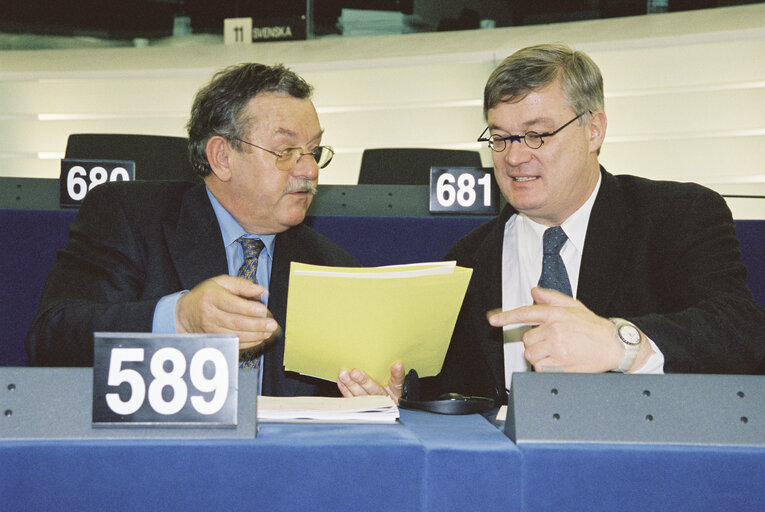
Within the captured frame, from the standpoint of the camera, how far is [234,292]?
1131 millimetres

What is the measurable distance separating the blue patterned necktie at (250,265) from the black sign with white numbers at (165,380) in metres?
0.73

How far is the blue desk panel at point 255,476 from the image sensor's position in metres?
0.75

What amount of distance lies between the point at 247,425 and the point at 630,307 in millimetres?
1030

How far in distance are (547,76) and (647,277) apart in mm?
468

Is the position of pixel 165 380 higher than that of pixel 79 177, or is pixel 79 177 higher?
pixel 79 177

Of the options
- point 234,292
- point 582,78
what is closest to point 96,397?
point 234,292

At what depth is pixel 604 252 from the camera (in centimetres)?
163

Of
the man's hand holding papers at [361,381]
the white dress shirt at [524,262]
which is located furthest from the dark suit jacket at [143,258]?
the white dress shirt at [524,262]

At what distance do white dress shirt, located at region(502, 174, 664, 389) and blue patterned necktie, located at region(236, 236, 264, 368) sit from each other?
0.54 metres

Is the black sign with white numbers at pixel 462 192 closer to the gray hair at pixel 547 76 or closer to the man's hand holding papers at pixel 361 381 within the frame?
the gray hair at pixel 547 76

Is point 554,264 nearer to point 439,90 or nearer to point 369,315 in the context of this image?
point 369,315

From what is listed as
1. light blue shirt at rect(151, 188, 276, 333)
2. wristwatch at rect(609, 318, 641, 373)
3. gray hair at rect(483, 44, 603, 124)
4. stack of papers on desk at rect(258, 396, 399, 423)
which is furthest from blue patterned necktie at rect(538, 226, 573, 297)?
→ stack of papers on desk at rect(258, 396, 399, 423)

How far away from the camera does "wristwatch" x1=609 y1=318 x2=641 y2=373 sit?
43.1 inches

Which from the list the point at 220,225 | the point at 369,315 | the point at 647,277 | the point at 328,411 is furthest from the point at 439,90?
the point at 328,411
